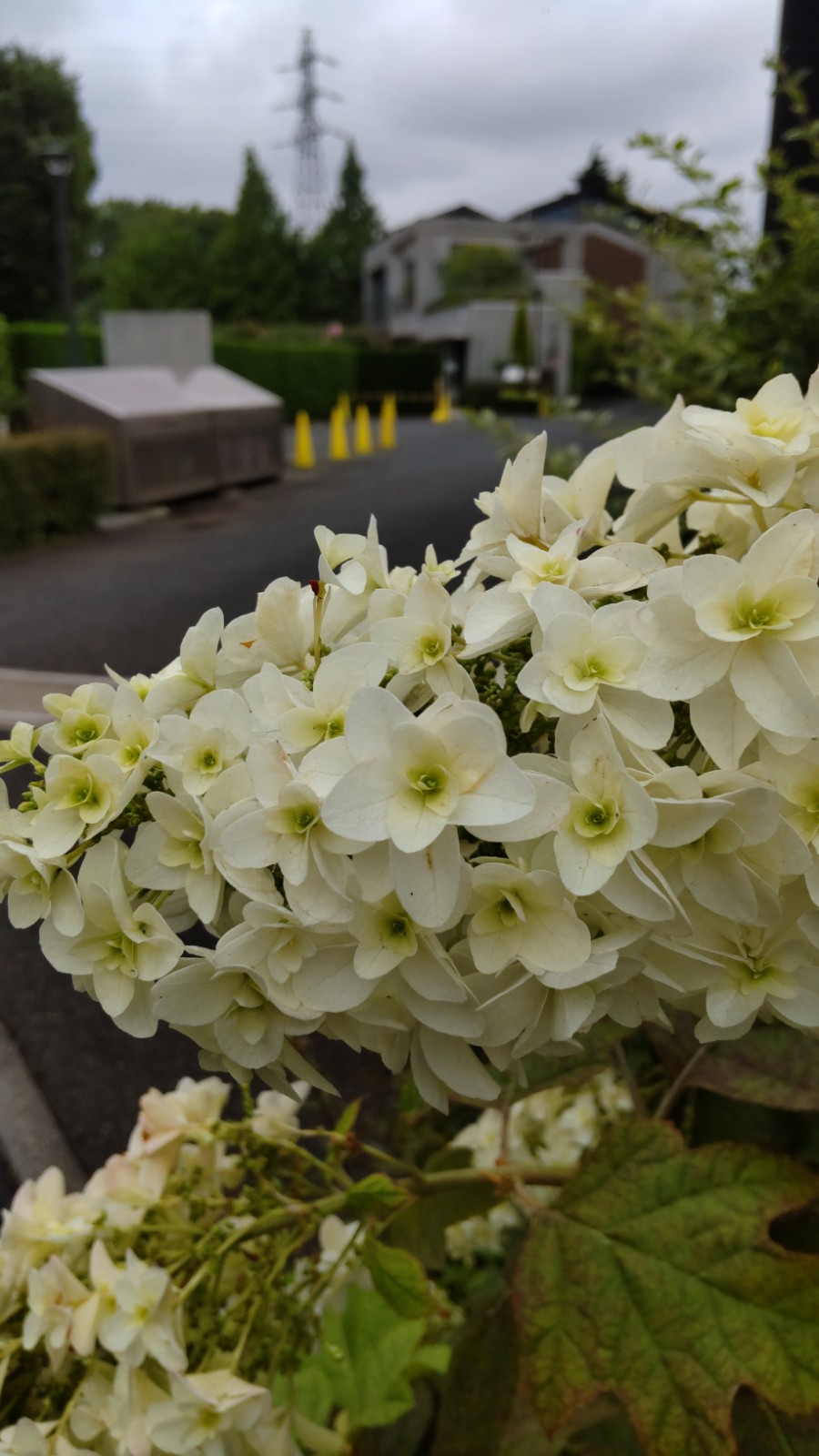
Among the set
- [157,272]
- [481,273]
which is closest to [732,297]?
[481,273]

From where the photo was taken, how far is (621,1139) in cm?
92

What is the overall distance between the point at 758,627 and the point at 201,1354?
2.95 feet

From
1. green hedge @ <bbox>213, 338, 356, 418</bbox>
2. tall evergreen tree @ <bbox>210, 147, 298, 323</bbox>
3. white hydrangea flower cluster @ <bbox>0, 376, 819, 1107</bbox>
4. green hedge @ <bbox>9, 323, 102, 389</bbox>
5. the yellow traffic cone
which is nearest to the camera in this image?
white hydrangea flower cluster @ <bbox>0, 376, 819, 1107</bbox>

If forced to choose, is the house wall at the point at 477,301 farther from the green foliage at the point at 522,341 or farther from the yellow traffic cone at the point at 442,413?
the yellow traffic cone at the point at 442,413

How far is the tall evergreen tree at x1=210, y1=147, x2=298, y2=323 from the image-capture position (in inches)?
1777

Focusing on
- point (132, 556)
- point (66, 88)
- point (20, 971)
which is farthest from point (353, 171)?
point (20, 971)

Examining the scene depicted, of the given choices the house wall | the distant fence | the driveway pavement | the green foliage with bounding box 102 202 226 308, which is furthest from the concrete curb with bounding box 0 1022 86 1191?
the green foliage with bounding box 102 202 226 308

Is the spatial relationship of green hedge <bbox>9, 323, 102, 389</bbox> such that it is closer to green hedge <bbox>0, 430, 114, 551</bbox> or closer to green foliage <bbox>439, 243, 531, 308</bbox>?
green hedge <bbox>0, 430, 114, 551</bbox>

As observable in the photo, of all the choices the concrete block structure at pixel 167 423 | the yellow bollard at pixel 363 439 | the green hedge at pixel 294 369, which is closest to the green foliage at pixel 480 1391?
the concrete block structure at pixel 167 423

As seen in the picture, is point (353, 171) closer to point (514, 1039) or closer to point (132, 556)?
point (132, 556)

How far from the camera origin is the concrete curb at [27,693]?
1.16m

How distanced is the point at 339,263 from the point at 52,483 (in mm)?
45864

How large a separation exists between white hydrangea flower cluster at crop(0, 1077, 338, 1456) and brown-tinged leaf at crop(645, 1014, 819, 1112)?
460 millimetres

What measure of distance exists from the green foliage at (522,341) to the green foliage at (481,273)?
565 centimetres
